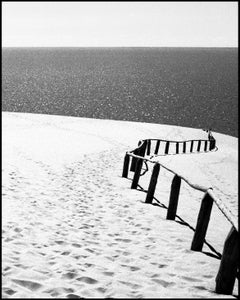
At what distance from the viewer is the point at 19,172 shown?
12547 millimetres

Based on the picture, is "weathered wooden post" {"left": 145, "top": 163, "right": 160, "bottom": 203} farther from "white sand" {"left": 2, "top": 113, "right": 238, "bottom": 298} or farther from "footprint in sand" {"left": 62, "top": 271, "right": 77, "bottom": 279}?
"footprint in sand" {"left": 62, "top": 271, "right": 77, "bottom": 279}

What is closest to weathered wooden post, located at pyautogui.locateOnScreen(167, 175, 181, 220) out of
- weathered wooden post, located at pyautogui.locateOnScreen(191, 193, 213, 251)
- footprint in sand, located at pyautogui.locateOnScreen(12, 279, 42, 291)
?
weathered wooden post, located at pyautogui.locateOnScreen(191, 193, 213, 251)

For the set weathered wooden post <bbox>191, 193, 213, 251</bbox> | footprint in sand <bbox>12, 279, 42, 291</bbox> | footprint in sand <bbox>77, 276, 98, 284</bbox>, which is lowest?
footprint in sand <bbox>77, 276, 98, 284</bbox>

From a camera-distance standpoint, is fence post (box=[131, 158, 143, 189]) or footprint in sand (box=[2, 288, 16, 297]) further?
fence post (box=[131, 158, 143, 189])

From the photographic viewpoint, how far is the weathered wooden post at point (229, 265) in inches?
183

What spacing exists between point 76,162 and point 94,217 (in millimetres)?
8684

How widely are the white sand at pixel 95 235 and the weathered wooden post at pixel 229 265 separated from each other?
0.62 ft

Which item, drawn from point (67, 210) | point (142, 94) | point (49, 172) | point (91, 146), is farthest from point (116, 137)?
point (142, 94)

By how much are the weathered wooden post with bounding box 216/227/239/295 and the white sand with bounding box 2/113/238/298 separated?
189mm

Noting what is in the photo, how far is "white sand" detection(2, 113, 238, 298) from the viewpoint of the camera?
16.0 feet

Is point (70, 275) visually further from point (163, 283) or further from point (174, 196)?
point (174, 196)

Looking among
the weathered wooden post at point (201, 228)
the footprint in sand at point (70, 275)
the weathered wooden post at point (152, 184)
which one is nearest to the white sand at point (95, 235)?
the footprint in sand at point (70, 275)

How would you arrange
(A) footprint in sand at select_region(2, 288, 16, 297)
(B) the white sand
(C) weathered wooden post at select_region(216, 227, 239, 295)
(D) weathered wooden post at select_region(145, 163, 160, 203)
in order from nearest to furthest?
(A) footprint in sand at select_region(2, 288, 16, 297) → (C) weathered wooden post at select_region(216, 227, 239, 295) → (B) the white sand → (D) weathered wooden post at select_region(145, 163, 160, 203)

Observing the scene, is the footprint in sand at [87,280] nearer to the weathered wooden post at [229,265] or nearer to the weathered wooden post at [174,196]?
the weathered wooden post at [229,265]
